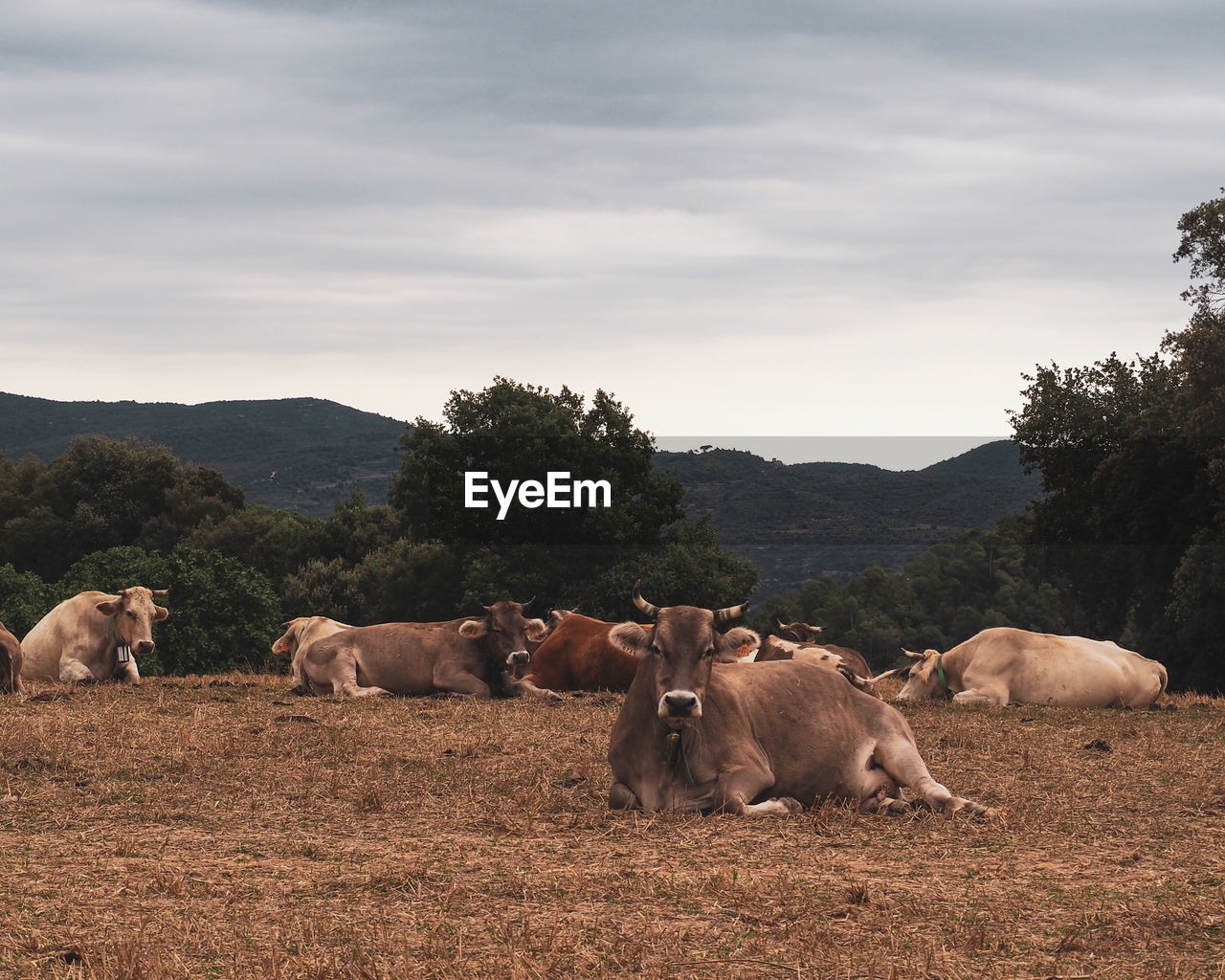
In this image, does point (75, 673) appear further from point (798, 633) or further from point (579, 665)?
point (798, 633)

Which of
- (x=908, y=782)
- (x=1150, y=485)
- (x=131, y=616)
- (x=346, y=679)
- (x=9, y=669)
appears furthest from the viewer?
(x=1150, y=485)

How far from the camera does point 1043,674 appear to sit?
16.8m

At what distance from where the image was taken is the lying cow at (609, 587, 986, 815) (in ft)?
28.1

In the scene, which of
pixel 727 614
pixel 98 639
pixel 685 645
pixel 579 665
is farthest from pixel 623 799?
pixel 98 639

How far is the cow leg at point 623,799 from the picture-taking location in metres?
8.66

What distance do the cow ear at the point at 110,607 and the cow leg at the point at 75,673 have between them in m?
0.76

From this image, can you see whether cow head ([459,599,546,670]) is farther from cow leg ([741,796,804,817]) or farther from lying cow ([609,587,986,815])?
cow leg ([741,796,804,817])

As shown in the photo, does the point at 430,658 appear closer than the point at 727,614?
No

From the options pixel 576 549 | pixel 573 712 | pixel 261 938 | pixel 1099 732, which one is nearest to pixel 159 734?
pixel 573 712

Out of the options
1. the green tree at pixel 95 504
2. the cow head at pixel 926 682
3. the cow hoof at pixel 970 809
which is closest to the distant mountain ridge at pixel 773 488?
the green tree at pixel 95 504
